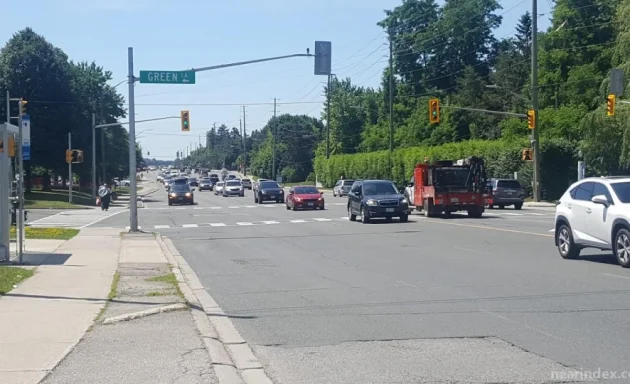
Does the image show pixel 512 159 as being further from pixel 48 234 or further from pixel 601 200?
pixel 601 200

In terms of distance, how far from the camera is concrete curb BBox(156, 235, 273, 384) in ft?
27.9

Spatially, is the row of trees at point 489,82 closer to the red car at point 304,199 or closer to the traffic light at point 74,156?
the red car at point 304,199

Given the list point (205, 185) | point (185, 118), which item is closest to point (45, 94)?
point (185, 118)

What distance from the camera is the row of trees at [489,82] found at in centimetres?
5362

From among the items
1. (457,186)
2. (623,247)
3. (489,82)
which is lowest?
(623,247)

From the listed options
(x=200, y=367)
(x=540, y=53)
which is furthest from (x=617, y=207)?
(x=540, y=53)

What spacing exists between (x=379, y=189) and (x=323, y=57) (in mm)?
9054

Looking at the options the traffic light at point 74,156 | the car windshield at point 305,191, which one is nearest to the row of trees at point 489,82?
the car windshield at point 305,191

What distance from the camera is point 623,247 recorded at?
16.6 meters

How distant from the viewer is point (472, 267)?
58.3ft

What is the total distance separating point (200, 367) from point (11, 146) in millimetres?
11533

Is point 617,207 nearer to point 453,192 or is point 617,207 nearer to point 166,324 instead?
point 166,324

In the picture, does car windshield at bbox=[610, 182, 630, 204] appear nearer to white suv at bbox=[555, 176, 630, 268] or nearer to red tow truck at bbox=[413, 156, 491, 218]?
white suv at bbox=[555, 176, 630, 268]

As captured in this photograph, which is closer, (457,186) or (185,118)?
(457,186)
